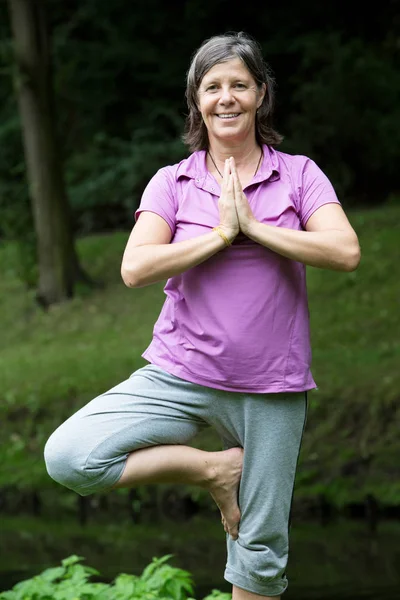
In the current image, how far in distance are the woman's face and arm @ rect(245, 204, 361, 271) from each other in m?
0.37

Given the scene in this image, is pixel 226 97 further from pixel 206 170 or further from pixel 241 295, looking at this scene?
pixel 241 295

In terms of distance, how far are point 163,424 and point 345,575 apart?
326 cm

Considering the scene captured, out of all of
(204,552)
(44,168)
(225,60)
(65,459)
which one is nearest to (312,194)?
(225,60)

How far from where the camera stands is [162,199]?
356 cm

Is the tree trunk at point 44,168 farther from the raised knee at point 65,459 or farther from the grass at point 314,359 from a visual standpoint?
the raised knee at point 65,459

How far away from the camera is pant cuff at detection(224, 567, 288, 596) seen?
146 inches

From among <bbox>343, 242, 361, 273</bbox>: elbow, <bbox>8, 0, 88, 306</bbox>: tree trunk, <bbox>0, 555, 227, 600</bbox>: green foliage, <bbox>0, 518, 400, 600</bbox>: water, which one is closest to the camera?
<bbox>343, 242, 361, 273</bbox>: elbow

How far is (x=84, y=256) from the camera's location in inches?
551

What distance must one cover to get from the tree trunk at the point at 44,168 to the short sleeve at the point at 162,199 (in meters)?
9.23

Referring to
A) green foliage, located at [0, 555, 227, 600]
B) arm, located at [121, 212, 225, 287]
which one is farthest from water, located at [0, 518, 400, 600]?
arm, located at [121, 212, 225, 287]

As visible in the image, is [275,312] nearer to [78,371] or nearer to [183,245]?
[183,245]

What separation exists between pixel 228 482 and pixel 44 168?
31.3 feet

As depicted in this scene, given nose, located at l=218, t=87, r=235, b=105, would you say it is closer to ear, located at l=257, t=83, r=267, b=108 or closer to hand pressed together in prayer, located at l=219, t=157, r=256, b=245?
ear, located at l=257, t=83, r=267, b=108

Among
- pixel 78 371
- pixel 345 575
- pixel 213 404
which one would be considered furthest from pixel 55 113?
pixel 213 404
